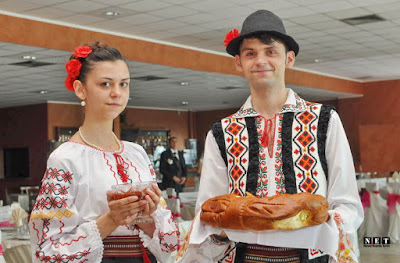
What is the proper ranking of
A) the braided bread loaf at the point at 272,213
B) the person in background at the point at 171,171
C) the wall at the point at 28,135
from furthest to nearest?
the wall at the point at 28,135 → the person in background at the point at 171,171 → the braided bread loaf at the point at 272,213

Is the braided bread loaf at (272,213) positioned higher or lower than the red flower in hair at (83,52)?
lower

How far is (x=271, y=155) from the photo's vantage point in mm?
2148

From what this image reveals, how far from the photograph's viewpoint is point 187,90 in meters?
16.2

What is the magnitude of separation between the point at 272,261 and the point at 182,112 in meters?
21.1

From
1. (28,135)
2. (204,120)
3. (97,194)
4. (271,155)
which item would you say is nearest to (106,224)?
(97,194)

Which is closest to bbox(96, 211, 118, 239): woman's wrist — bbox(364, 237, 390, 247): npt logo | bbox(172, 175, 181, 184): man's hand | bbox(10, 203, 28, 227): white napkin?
bbox(10, 203, 28, 227): white napkin

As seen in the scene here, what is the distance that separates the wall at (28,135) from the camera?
17.5 meters

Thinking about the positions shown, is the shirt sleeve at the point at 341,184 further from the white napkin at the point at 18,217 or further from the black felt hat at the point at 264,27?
the white napkin at the point at 18,217

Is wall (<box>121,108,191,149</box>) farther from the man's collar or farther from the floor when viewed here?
the man's collar

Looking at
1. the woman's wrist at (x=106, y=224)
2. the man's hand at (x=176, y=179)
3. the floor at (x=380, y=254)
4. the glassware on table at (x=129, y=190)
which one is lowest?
the floor at (x=380, y=254)

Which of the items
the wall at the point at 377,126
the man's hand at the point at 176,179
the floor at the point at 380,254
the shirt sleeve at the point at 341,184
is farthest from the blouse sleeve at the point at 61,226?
the wall at the point at 377,126

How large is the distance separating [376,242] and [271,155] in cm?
839

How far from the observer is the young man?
197 cm

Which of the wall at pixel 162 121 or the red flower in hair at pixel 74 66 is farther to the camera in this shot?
the wall at pixel 162 121
